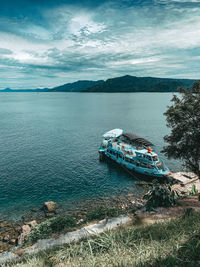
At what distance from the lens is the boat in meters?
41.8

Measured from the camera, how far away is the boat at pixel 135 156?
137ft

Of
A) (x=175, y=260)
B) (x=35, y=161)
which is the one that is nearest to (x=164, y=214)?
(x=175, y=260)

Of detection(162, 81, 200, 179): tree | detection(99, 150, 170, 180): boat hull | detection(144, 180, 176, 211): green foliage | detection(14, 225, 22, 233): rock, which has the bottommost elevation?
detection(14, 225, 22, 233): rock

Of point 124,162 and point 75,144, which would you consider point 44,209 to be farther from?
point 75,144

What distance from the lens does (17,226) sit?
27.6 m

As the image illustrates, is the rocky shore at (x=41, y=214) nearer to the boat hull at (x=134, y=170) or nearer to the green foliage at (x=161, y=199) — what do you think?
the boat hull at (x=134, y=170)

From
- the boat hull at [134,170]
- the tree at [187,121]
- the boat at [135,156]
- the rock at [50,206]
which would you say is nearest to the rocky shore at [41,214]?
the rock at [50,206]

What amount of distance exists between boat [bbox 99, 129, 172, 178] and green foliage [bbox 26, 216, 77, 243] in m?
25.4

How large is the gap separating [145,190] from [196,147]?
55.2ft

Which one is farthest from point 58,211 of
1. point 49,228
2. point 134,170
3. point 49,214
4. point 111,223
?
point 134,170

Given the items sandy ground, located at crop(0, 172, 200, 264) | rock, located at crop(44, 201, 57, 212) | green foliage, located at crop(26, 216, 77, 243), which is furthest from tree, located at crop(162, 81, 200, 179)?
rock, located at crop(44, 201, 57, 212)

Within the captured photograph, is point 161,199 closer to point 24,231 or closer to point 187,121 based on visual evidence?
point 187,121

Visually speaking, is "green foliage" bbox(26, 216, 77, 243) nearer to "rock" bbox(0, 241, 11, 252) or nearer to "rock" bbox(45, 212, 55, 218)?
"rock" bbox(0, 241, 11, 252)

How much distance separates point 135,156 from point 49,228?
3041cm
